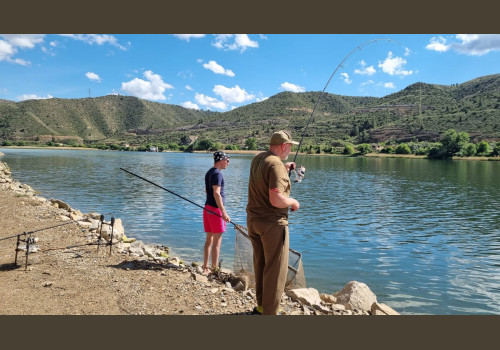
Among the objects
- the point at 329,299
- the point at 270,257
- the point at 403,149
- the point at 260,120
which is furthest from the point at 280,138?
the point at 260,120

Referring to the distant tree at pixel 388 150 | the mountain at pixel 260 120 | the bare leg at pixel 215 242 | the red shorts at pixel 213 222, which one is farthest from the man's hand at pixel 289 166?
the distant tree at pixel 388 150

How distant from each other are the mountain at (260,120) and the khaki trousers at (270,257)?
288ft

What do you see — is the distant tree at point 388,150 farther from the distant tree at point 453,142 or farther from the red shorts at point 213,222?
the red shorts at point 213,222

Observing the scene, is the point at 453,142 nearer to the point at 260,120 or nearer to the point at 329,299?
the point at 329,299

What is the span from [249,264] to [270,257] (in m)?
2.23

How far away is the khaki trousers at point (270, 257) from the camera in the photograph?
15.3 ft

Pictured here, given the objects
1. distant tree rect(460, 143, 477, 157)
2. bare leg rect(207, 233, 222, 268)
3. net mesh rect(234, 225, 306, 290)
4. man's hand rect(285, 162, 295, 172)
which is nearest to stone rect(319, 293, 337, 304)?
net mesh rect(234, 225, 306, 290)

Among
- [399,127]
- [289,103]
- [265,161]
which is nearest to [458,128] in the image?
[399,127]

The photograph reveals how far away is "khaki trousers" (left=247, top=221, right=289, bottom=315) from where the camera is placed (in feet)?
15.3

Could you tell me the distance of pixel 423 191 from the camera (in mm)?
28141

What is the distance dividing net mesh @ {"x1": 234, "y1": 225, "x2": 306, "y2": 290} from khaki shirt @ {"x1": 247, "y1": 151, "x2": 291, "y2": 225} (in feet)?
6.68

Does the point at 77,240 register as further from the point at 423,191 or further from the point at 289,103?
the point at 289,103

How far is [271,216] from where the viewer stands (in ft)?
15.2

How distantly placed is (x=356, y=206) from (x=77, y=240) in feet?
50.0
